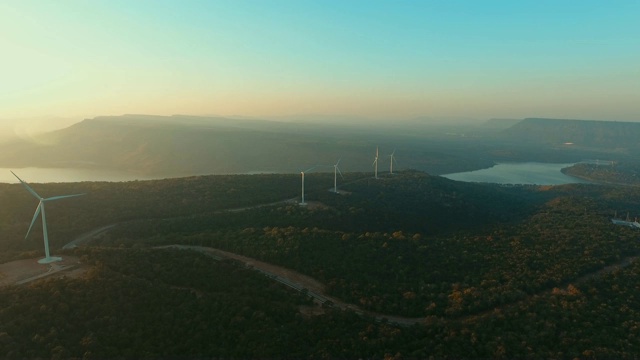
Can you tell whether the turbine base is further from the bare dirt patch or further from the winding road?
the winding road

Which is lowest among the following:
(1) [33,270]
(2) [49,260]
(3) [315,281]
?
(3) [315,281]

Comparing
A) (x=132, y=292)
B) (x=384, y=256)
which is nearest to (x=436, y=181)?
(x=384, y=256)

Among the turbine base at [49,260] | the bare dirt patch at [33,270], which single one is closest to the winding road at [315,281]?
the bare dirt patch at [33,270]

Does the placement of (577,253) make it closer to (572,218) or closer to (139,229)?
(572,218)

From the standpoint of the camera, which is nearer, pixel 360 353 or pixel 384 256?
pixel 360 353

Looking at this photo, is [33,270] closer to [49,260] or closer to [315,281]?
[49,260]

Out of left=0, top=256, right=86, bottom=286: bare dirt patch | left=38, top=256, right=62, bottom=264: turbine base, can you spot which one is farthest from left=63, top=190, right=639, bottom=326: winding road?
left=38, top=256, right=62, bottom=264: turbine base

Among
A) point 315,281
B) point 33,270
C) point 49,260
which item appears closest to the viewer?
point 33,270

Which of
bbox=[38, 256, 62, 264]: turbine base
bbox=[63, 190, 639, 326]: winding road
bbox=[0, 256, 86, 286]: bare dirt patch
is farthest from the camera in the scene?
bbox=[38, 256, 62, 264]: turbine base

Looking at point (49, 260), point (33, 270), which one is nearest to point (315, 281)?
point (49, 260)

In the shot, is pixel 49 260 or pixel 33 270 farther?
pixel 49 260

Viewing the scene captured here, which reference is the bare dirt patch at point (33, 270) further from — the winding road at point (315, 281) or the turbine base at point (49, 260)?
the winding road at point (315, 281)
